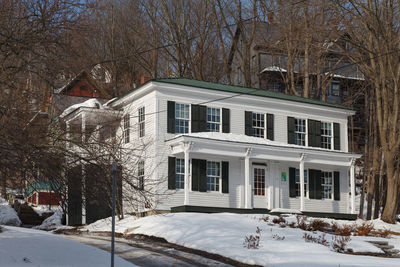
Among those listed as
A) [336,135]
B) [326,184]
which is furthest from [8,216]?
[336,135]

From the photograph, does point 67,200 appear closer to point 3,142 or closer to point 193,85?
point 3,142

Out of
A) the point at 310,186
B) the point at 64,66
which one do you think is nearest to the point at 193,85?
the point at 310,186

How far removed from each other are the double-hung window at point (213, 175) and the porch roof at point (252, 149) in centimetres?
116

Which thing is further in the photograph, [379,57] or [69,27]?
[379,57]

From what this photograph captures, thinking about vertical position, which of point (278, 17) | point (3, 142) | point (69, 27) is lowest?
point (3, 142)

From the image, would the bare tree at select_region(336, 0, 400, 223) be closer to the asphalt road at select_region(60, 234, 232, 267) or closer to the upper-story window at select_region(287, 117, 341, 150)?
the upper-story window at select_region(287, 117, 341, 150)

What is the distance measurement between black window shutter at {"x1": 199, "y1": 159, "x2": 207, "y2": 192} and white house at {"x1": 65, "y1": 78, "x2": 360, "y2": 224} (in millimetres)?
50

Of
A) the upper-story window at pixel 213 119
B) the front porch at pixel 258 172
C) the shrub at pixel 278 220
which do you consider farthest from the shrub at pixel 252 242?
the upper-story window at pixel 213 119

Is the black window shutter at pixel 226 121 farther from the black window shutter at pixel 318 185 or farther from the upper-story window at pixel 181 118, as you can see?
the black window shutter at pixel 318 185

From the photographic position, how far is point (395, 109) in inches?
1217

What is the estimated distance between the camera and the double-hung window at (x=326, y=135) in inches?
1314

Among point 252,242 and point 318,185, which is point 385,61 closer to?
point 318,185

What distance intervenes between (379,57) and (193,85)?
1018 cm

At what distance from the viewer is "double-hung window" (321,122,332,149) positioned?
33.4m
